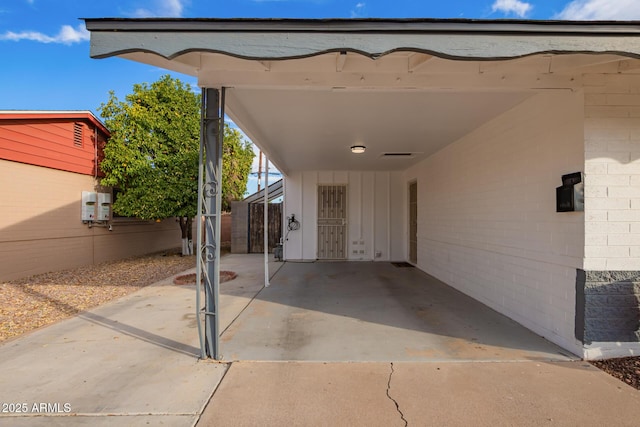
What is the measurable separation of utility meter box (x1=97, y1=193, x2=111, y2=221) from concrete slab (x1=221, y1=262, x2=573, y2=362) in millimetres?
5988

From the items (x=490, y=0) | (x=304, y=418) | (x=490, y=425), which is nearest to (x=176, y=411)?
(x=304, y=418)

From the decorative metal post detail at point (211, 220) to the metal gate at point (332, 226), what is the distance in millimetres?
6877

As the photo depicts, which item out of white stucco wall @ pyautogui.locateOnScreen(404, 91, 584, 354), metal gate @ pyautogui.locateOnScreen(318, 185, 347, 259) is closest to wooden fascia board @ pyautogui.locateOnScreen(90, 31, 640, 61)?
white stucco wall @ pyautogui.locateOnScreen(404, 91, 584, 354)

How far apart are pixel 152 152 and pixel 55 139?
7.68 ft

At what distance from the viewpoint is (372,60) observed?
2.91m

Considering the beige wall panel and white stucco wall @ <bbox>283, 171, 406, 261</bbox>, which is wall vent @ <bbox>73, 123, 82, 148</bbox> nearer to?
the beige wall panel

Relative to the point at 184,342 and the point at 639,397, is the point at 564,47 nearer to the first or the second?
the point at 639,397

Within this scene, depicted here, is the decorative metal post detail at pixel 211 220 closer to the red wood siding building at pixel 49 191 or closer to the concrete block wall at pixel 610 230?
the concrete block wall at pixel 610 230

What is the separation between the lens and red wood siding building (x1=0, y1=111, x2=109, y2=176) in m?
6.84

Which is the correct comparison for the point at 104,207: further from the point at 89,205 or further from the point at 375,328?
the point at 375,328

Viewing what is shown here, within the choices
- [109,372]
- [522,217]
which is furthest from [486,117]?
[109,372]

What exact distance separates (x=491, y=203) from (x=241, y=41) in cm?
393

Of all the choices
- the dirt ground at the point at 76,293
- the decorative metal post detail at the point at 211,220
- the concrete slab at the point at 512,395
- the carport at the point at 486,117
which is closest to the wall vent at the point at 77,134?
the dirt ground at the point at 76,293

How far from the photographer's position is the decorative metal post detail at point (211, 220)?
3.10 m
